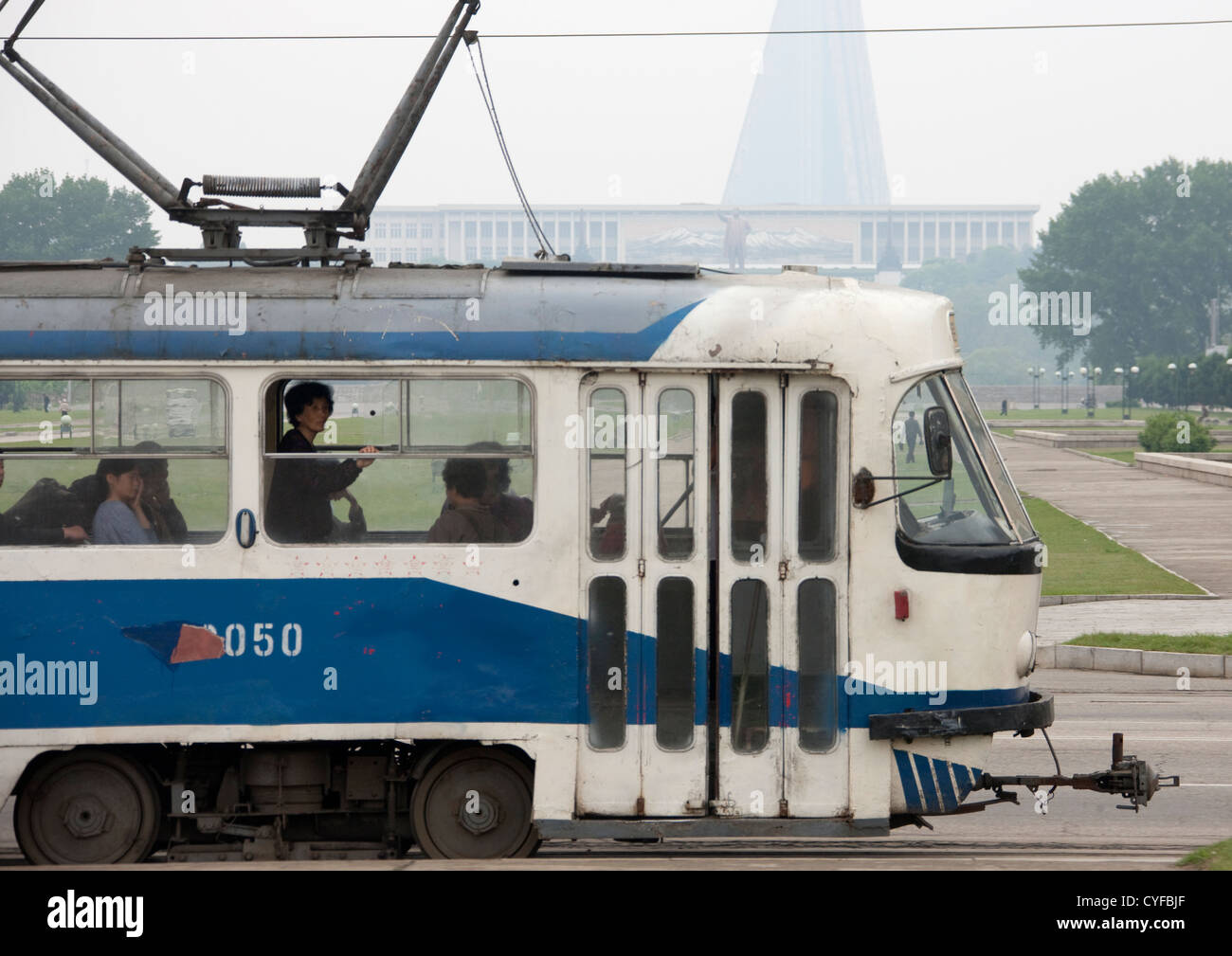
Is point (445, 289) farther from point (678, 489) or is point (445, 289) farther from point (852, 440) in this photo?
point (852, 440)

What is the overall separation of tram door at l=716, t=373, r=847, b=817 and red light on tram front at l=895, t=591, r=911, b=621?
0.91 feet

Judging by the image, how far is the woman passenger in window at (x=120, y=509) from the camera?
8.08 m

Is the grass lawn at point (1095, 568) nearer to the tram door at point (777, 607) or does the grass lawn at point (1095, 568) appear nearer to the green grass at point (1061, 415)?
the tram door at point (777, 607)

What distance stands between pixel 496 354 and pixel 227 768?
2.67 meters

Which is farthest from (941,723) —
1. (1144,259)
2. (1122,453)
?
(1144,259)

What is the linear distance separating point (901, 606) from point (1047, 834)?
265 cm

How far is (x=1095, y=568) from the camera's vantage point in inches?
971

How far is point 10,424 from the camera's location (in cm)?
Result: 794

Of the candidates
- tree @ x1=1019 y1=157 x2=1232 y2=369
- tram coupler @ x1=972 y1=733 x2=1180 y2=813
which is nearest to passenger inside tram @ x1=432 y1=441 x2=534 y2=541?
tram coupler @ x1=972 y1=733 x2=1180 y2=813

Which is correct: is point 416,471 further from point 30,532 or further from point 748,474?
point 30,532

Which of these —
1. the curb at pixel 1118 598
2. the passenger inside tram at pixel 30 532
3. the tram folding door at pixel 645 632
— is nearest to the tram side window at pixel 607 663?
the tram folding door at pixel 645 632

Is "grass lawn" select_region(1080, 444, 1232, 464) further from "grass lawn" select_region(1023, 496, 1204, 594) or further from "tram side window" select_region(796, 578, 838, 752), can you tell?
"tram side window" select_region(796, 578, 838, 752)

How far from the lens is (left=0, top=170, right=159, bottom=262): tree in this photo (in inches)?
4240

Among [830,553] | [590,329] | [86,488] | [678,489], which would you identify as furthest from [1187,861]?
[86,488]
